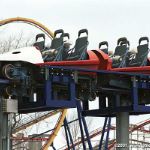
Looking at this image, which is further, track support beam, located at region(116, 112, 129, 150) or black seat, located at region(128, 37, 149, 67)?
track support beam, located at region(116, 112, 129, 150)

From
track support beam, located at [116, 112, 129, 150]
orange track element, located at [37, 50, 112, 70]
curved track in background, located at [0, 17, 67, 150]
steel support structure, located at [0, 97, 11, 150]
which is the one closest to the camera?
steel support structure, located at [0, 97, 11, 150]

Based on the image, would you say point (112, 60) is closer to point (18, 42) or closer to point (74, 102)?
point (74, 102)

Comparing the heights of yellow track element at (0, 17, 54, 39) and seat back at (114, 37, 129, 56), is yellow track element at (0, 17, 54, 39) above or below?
above

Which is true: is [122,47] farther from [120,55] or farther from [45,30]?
[45,30]

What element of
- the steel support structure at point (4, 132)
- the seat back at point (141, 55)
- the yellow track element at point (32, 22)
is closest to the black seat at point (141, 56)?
the seat back at point (141, 55)

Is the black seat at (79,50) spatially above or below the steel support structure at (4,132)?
above

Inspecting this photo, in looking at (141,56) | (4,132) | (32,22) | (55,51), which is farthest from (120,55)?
(32,22)

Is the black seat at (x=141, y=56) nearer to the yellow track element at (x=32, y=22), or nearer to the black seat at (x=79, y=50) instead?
the black seat at (x=79, y=50)

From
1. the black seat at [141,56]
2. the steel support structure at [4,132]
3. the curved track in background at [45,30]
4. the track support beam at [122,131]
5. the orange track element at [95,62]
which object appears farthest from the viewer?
the curved track in background at [45,30]

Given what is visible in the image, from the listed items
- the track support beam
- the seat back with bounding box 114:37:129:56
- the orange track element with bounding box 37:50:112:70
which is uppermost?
the seat back with bounding box 114:37:129:56

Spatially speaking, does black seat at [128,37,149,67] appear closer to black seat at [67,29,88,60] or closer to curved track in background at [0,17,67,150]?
black seat at [67,29,88,60]

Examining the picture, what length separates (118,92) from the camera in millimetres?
17781

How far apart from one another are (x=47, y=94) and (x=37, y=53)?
111 centimetres

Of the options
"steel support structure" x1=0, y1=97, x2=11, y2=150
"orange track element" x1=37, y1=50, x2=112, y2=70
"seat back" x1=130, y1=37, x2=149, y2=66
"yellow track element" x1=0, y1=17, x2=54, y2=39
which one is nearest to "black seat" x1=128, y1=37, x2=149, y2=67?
"seat back" x1=130, y1=37, x2=149, y2=66
